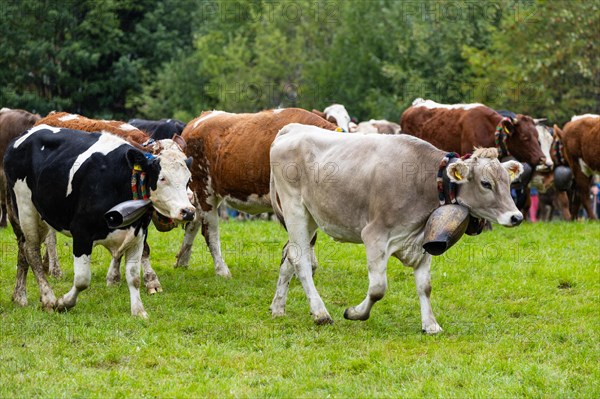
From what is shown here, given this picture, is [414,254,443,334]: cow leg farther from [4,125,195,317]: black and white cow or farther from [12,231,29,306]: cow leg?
[12,231,29,306]: cow leg

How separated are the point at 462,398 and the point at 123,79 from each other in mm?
38408

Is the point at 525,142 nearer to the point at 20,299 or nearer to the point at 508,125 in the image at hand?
the point at 508,125

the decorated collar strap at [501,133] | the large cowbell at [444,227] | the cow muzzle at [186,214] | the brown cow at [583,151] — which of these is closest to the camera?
the large cowbell at [444,227]

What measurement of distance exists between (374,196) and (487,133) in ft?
28.5

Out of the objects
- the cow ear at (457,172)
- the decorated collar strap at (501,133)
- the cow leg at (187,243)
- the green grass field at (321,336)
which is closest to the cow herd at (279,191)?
the cow ear at (457,172)

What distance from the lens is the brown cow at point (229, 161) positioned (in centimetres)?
1283

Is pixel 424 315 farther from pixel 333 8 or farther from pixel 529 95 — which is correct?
pixel 333 8

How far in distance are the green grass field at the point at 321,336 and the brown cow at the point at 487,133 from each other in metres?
3.36

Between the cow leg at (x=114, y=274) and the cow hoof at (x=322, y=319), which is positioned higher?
the cow hoof at (x=322, y=319)

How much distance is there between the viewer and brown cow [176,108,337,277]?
12828 mm

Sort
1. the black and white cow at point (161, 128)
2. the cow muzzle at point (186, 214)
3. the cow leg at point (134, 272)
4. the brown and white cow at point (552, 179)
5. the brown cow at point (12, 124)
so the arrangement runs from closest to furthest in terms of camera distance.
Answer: the cow muzzle at point (186, 214), the cow leg at point (134, 272), the black and white cow at point (161, 128), the brown cow at point (12, 124), the brown and white cow at point (552, 179)

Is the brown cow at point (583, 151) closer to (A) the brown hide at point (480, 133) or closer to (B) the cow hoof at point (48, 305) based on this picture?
(A) the brown hide at point (480, 133)

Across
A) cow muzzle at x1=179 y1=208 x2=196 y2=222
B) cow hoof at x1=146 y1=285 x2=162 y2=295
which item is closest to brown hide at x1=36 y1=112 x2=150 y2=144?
cow muzzle at x1=179 y1=208 x2=196 y2=222

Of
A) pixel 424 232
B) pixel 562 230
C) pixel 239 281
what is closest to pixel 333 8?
pixel 562 230
